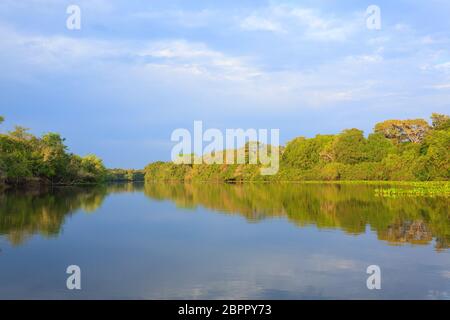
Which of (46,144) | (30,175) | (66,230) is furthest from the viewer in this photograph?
(46,144)

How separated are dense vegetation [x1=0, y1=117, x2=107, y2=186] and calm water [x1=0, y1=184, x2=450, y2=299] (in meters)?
29.1

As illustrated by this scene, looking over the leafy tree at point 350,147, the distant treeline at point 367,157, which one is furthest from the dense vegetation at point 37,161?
the leafy tree at point 350,147

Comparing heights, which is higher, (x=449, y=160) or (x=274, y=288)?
(x=449, y=160)

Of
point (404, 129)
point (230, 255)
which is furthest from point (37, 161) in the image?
point (404, 129)

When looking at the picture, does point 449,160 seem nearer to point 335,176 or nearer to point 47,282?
point 335,176

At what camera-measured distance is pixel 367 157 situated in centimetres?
6869

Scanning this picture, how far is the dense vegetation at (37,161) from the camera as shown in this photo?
46.3 metres

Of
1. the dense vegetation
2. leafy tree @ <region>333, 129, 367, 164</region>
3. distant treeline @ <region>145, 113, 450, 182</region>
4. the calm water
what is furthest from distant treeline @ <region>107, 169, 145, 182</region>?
the calm water

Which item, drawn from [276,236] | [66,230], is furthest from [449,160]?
[66,230]

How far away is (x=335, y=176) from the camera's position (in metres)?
68.1

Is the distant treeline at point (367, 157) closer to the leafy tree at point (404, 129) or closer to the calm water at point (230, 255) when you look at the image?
the leafy tree at point (404, 129)

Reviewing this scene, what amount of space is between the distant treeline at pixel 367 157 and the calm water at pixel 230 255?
25.3 m
